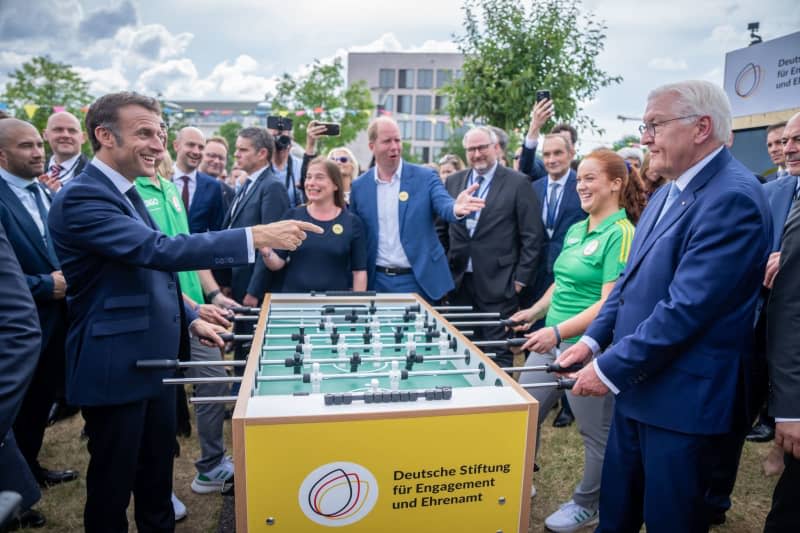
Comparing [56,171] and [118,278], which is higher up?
[56,171]

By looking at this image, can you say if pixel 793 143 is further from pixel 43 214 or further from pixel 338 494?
pixel 43 214

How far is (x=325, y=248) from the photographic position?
4.15 metres

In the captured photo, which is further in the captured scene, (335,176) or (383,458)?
(335,176)

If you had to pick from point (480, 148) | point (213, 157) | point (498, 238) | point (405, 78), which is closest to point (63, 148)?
point (213, 157)

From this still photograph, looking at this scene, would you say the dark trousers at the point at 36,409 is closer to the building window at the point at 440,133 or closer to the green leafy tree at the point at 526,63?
the green leafy tree at the point at 526,63

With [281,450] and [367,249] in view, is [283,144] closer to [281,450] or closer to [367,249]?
[367,249]

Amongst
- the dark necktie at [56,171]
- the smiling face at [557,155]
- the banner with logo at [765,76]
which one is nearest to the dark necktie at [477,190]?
the smiling face at [557,155]

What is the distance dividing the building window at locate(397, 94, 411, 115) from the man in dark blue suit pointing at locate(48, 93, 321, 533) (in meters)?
54.3

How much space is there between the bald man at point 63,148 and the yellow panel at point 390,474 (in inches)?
156

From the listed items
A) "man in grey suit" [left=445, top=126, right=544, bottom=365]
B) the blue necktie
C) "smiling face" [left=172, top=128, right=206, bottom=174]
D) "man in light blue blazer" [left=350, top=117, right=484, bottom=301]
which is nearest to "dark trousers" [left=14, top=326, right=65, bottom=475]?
"smiling face" [left=172, top=128, right=206, bottom=174]

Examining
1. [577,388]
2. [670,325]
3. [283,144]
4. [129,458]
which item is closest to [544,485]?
[577,388]

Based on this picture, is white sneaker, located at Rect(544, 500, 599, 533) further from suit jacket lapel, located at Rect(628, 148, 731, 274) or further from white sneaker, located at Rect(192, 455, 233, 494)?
white sneaker, located at Rect(192, 455, 233, 494)

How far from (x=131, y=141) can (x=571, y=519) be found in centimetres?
314

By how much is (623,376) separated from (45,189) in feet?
12.9
